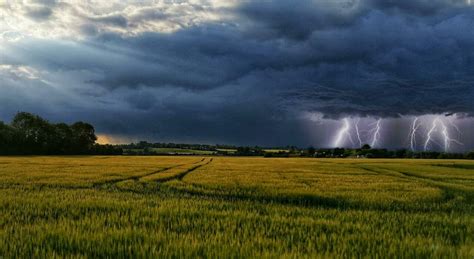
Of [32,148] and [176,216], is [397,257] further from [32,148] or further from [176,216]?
[32,148]

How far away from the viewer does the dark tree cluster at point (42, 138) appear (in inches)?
4301

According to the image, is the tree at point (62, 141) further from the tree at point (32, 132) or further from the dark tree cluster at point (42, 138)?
the tree at point (32, 132)

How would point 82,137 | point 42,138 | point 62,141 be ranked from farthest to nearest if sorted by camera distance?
point 82,137, point 62,141, point 42,138

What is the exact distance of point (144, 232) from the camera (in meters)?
7.32

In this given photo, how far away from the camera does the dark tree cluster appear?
358 feet

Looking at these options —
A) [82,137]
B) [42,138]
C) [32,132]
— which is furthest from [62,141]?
[82,137]

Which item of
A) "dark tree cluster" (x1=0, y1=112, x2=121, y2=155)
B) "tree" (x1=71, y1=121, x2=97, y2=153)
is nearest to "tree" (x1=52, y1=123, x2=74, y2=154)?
"dark tree cluster" (x1=0, y1=112, x2=121, y2=155)

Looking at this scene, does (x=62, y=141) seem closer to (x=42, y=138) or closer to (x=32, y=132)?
(x=42, y=138)

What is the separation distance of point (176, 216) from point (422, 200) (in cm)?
1193

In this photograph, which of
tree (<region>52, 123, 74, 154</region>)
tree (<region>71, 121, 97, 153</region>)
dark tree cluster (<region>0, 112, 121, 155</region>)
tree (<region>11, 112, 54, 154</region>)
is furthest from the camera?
tree (<region>71, 121, 97, 153</region>)

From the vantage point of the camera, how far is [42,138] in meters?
117

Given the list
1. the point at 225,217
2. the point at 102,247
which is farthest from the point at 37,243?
the point at 225,217

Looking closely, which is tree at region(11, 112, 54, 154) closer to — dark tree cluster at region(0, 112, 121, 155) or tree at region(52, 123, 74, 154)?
dark tree cluster at region(0, 112, 121, 155)

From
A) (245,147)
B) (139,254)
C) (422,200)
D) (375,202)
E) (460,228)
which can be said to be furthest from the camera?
(245,147)
